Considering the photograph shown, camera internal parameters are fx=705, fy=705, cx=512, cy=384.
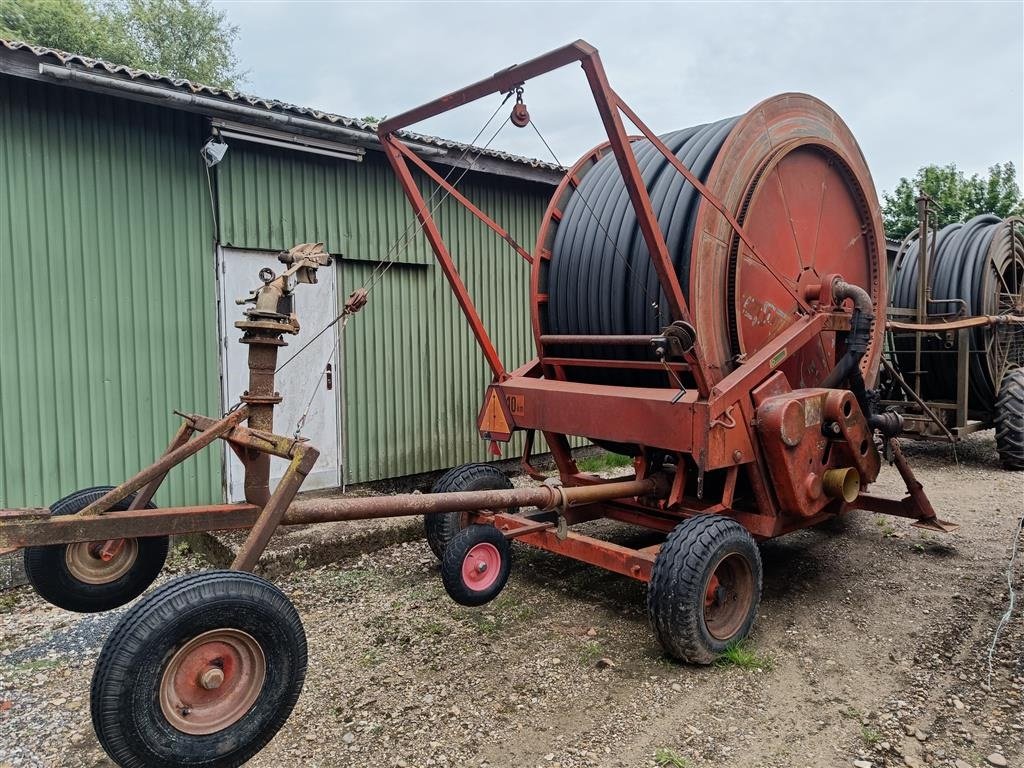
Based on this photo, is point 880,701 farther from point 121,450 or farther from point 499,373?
point 121,450

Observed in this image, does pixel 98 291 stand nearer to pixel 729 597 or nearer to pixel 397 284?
pixel 397 284

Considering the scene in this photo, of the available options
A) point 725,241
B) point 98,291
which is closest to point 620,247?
point 725,241

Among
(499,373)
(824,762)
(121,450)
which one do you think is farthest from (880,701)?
(121,450)

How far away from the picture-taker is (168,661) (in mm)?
2225

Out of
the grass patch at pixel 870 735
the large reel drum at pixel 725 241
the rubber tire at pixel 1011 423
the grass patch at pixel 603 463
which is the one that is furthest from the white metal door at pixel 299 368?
the rubber tire at pixel 1011 423

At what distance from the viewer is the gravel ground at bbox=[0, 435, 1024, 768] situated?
9.35ft

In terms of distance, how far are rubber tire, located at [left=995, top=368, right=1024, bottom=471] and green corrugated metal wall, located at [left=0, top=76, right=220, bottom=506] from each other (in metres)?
8.50

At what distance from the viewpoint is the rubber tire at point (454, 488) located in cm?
448

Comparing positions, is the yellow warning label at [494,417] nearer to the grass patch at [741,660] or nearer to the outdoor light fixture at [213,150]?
the grass patch at [741,660]

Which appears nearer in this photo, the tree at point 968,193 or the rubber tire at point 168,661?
the rubber tire at point 168,661

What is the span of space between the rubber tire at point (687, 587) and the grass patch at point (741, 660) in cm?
5

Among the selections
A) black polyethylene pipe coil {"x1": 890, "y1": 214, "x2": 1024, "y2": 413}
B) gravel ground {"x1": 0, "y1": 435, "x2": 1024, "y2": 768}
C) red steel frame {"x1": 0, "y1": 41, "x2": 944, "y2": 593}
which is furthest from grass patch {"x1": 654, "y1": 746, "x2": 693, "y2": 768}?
black polyethylene pipe coil {"x1": 890, "y1": 214, "x2": 1024, "y2": 413}

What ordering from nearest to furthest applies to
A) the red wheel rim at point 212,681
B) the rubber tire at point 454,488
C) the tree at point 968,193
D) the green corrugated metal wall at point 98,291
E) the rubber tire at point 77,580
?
the red wheel rim at point 212,681, the rubber tire at point 77,580, the rubber tire at point 454,488, the green corrugated metal wall at point 98,291, the tree at point 968,193

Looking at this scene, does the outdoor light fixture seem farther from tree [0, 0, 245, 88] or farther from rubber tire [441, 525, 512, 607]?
tree [0, 0, 245, 88]
